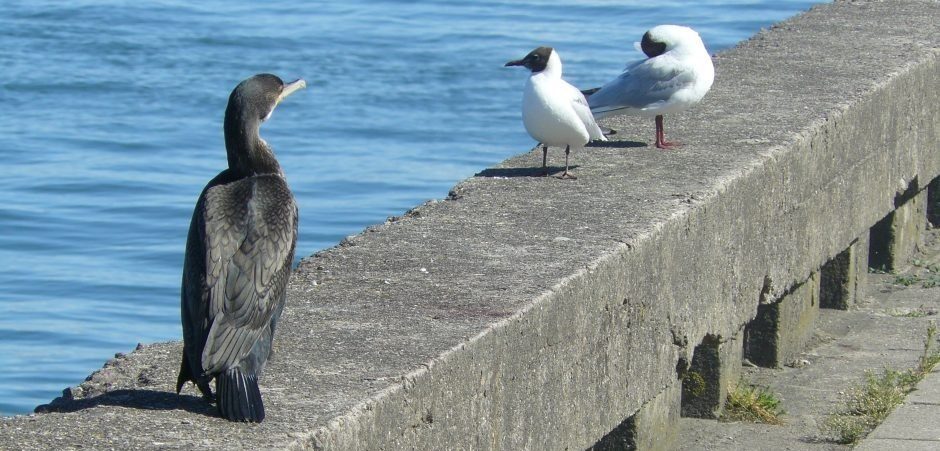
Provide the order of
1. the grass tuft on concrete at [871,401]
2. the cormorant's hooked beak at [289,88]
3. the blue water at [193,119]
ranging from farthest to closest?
the blue water at [193,119]
the grass tuft on concrete at [871,401]
the cormorant's hooked beak at [289,88]

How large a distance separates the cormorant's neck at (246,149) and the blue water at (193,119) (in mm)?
5170

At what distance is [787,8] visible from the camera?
2155 cm

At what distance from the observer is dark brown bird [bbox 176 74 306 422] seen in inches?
151

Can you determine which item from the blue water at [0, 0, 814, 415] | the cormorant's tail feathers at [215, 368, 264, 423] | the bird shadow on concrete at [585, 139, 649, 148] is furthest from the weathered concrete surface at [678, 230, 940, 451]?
the blue water at [0, 0, 814, 415]

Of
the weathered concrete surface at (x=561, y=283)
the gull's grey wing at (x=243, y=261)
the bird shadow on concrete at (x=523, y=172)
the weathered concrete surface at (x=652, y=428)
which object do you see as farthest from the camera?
the bird shadow on concrete at (x=523, y=172)

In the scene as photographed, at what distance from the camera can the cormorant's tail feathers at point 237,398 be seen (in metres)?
3.78

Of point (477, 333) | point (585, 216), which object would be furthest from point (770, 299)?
point (477, 333)

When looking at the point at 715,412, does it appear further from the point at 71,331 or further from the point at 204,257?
the point at 71,331

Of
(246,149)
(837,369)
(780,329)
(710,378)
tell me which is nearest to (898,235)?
(837,369)

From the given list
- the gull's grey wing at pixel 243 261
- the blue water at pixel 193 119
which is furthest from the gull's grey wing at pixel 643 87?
the blue water at pixel 193 119

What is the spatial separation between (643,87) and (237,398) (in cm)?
328

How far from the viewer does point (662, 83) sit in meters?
6.66

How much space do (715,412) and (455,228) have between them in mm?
1535

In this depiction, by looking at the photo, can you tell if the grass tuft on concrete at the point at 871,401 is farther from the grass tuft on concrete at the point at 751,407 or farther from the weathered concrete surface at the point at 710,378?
the weathered concrete surface at the point at 710,378
